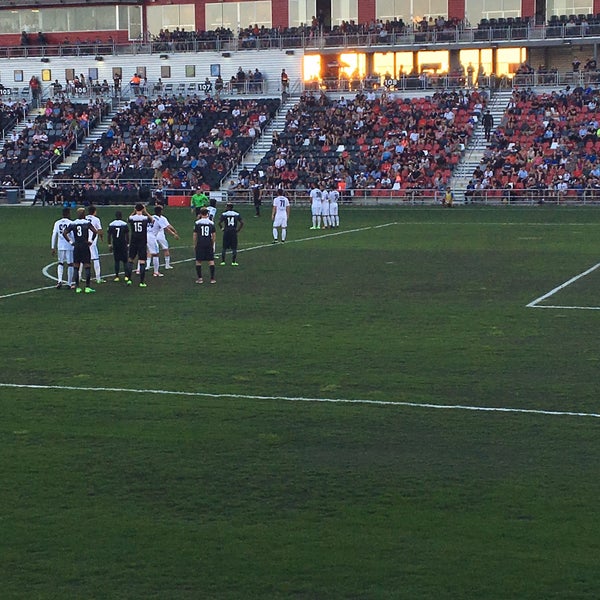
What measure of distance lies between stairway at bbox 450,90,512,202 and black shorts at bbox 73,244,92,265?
33670 mm

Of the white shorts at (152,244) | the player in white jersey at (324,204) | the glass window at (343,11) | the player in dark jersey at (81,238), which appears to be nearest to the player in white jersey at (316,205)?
the player in white jersey at (324,204)

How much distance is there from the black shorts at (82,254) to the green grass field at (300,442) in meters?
0.76

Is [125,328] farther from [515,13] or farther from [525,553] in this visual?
[515,13]

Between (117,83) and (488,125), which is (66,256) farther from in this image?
(117,83)

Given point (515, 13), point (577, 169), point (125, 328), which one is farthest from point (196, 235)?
point (515, 13)

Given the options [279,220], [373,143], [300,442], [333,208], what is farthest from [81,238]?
[373,143]

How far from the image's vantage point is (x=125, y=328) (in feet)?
71.7

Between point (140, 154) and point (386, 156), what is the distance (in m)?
13.3

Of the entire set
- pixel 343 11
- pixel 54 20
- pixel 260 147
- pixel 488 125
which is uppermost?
pixel 54 20

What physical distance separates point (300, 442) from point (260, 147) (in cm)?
5247

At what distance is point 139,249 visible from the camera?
27.5m

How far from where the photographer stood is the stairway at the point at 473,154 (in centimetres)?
5894

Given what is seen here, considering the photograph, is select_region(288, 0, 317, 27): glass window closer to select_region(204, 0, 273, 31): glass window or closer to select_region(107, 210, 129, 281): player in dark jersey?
select_region(204, 0, 273, 31): glass window

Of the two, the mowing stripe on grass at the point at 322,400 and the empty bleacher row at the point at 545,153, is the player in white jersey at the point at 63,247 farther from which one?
the empty bleacher row at the point at 545,153
